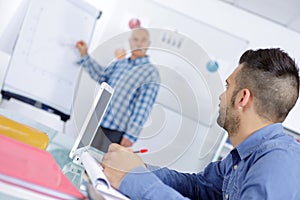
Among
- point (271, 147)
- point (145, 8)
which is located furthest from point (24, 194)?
point (145, 8)

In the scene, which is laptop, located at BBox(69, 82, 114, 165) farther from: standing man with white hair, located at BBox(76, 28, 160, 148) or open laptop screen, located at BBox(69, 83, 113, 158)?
standing man with white hair, located at BBox(76, 28, 160, 148)

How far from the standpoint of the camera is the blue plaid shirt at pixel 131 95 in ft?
5.47

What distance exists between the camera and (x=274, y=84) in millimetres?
938

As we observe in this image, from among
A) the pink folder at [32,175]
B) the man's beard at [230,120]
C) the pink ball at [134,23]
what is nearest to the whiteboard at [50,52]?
the pink ball at [134,23]

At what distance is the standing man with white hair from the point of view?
167cm

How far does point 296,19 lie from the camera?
297cm

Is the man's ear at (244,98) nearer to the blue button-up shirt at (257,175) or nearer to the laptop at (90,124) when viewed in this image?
the blue button-up shirt at (257,175)

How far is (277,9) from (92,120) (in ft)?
8.19

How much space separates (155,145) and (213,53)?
Answer: 2.07m

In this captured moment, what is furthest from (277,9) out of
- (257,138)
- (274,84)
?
(257,138)

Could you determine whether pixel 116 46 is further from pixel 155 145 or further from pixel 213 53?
pixel 155 145

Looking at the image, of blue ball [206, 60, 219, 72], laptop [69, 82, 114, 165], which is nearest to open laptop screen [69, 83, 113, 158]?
laptop [69, 82, 114, 165]

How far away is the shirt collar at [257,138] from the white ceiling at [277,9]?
6.82ft

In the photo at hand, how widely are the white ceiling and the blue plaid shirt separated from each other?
1403mm
